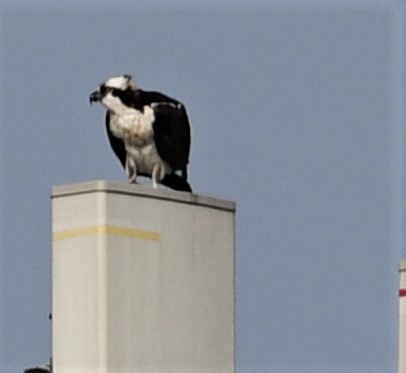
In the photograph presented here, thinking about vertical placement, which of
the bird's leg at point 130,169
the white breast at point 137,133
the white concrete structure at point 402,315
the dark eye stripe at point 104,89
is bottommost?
the white concrete structure at point 402,315

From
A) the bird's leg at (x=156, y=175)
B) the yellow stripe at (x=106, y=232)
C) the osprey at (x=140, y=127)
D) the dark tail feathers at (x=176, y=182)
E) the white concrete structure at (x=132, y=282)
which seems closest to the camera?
the white concrete structure at (x=132, y=282)

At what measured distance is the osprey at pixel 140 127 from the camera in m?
38.4

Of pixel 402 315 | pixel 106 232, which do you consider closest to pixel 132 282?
pixel 106 232

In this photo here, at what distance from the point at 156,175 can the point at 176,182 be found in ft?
1.09

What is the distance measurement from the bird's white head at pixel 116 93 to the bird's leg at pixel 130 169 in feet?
1.86

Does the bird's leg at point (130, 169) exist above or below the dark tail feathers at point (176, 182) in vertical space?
above

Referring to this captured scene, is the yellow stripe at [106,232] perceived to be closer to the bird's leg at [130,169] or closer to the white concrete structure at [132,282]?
the white concrete structure at [132,282]

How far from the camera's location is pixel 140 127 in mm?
38406

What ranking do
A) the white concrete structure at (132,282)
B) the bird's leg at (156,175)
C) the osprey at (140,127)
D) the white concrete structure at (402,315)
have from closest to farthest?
the white concrete structure at (132,282) < the osprey at (140,127) < the bird's leg at (156,175) < the white concrete structure at (402,315)

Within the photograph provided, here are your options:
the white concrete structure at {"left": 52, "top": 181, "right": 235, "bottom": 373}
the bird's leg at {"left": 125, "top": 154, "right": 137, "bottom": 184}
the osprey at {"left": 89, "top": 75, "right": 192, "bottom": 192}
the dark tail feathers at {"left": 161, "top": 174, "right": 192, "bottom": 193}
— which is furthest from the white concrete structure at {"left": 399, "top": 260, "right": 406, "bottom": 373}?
the bird's leg at {"left": 125, "top": 154, "right": 137, "bottom": 184}

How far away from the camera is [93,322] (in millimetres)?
37562

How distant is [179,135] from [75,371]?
9.41 feet

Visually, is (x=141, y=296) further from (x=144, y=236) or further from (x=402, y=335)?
(x=402, y=335)

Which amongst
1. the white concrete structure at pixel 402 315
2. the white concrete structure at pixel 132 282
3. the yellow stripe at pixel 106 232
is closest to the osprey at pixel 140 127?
the white concrete structure at pixel 132 282
